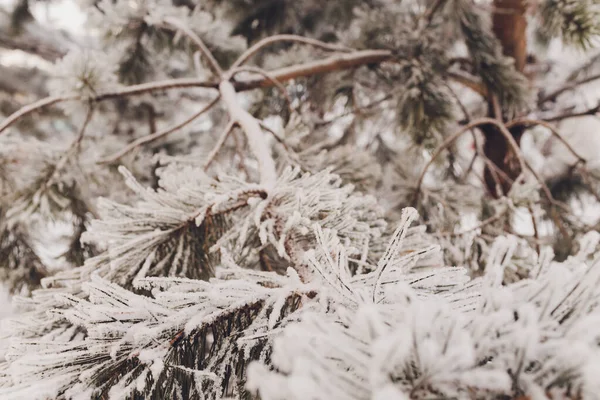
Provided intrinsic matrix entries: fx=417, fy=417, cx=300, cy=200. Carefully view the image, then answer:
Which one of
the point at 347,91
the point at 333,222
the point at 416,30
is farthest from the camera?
the point at 347,91

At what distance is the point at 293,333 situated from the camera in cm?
29

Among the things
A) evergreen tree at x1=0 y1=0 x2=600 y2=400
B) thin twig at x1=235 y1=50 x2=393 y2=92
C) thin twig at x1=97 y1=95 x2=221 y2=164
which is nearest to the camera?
A: evergreen tree at x1=0 y1=0 x2=600 y2=400

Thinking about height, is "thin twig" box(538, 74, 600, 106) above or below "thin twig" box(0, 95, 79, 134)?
above

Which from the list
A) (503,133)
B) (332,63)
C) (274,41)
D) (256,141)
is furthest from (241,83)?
(503,133)

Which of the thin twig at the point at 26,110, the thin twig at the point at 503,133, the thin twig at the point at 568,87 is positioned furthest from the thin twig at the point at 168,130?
the thin twig at the point at 568,87

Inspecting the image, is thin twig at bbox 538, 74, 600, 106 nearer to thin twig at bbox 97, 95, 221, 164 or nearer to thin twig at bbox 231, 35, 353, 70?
thin twig at bbox 231, 35, 353, 70

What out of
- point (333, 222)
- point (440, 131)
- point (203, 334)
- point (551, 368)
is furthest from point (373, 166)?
point (551, 368)

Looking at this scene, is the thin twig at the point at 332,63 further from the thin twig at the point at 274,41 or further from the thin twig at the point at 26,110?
the thin twig at the point at 26,110

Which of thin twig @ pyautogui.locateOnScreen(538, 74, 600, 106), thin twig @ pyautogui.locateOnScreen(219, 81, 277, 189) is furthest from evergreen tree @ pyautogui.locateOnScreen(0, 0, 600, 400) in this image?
thin twig @ pyautogui.locateOnScreen(538, 74, 600, 106)

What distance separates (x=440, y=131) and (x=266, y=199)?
94 centimetres

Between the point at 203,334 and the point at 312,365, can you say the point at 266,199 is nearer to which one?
the point at 203,334

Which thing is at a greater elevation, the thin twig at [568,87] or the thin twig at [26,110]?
the thin twig at [568,87]

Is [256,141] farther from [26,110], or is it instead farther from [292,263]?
[26,110]

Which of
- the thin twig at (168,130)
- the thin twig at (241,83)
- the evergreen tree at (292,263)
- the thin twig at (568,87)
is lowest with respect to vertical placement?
the evergreen tree at (292,263)
